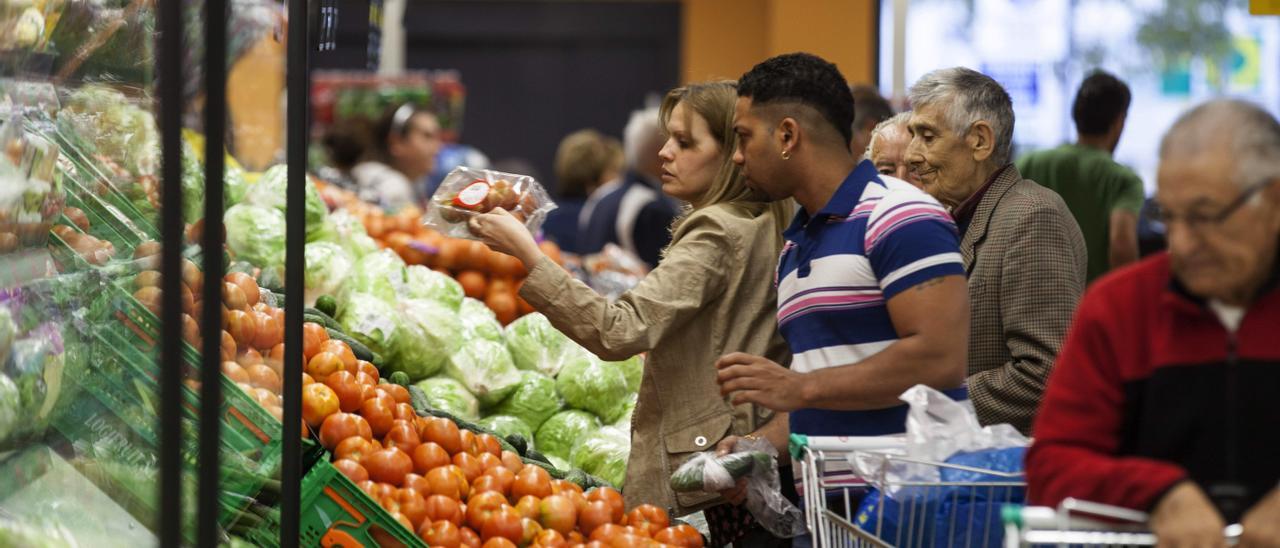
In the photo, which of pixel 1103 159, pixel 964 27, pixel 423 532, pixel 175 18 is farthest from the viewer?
pixel 964 27

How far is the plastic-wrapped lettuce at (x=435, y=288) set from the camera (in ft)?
16.0

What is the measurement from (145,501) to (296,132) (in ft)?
2.60

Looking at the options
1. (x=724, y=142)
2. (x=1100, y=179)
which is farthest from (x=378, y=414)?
(x=1100, y=179)

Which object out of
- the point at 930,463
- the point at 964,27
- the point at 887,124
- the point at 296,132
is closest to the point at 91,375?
the point at 296,132

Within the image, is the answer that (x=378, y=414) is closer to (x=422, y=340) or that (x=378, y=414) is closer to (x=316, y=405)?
(x=316, y=405)

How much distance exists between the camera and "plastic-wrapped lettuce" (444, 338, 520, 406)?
4.44m

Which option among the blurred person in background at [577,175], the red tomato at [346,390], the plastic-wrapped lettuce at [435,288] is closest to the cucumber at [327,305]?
the plastic-wrapped lettuce at [435,288]

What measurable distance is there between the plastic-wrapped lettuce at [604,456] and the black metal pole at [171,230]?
231 centimetres

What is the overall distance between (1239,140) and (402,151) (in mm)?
7926

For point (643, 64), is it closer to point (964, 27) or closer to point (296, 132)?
point (964, 27)

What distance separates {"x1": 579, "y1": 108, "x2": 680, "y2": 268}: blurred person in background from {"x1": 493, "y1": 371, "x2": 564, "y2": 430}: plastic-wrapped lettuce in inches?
119

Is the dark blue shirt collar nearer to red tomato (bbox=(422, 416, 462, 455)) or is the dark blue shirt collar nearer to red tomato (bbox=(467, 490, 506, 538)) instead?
red tomato (bbox=(467, 490, 506, 538))

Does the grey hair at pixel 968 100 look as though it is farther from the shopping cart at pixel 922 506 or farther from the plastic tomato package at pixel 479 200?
the shopping cart at pixel 922 506

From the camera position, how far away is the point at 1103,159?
5812 mm
